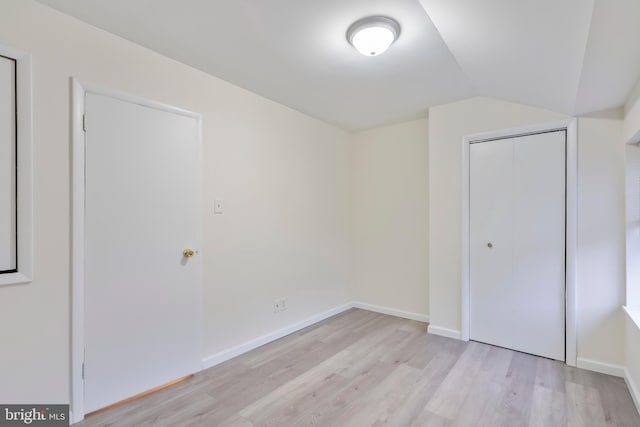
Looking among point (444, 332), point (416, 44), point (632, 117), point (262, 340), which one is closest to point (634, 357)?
point (444, 332)

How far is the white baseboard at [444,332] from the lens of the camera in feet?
9.83

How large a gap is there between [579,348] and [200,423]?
2.85m

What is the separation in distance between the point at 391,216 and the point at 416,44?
214cm

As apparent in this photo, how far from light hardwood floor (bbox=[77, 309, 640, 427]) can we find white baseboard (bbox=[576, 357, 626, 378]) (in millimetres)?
55

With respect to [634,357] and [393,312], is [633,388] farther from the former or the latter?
[393,312]

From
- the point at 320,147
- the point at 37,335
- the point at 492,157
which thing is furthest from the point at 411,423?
the point at 320,147

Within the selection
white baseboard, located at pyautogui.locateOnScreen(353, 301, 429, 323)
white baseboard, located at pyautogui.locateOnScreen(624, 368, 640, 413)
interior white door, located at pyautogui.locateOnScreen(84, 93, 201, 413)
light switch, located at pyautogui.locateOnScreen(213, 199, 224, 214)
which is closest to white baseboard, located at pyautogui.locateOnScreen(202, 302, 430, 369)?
white baseboard, located at pyautogui.locateOnScreen(353, 301, 429, 323)

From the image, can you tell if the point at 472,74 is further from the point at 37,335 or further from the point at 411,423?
the point at 37,335

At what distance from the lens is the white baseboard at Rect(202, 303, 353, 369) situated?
2.45m

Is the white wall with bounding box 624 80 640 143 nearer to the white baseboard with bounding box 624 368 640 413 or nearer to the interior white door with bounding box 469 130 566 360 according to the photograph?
the interior white door with bounding box 469 130 566 360

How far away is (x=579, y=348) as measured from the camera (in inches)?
94.7

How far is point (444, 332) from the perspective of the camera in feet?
10.1

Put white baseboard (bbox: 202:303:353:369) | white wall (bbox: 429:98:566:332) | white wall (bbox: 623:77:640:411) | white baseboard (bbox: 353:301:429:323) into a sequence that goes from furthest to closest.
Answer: white baseboard (bbox: 353:301:429:323) → white wall (bbox: 429:98:566:332) → white baseboard (bbox: 202:303:353:369) → white wall (bbox: 623:77:640:411)

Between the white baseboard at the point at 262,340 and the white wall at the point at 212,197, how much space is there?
0.20ft
